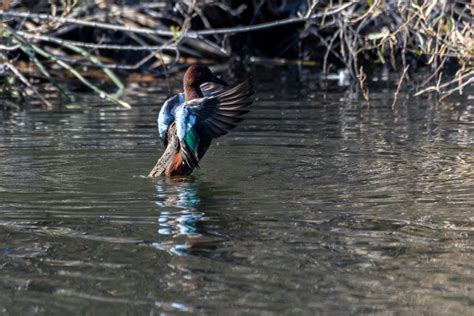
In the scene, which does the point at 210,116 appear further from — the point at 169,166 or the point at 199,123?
the point at 169,166

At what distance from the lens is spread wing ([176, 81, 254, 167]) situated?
24.5 ft

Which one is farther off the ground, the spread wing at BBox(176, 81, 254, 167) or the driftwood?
the spread wing at BBox(176, 81, 254, 167)

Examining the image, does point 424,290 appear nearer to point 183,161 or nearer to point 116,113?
point 183,161

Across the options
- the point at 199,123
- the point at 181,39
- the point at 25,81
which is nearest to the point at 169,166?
the point at 199,123

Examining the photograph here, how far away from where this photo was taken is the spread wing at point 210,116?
24.5 feet

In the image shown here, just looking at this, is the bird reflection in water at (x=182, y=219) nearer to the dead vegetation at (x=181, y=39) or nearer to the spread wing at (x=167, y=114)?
the spread wing at (x=167, y=114)

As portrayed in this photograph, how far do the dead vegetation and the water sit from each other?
59.5 inches

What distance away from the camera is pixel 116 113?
11.2m

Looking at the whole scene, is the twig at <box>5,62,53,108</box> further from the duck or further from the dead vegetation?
the duck

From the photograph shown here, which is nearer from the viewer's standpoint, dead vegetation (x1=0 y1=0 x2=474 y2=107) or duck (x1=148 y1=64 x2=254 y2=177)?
duck (x1=148 y1=64 x2=254 y2=177)

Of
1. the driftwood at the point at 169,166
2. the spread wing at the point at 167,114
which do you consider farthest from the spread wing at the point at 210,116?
the spread wing at the point at 167,114

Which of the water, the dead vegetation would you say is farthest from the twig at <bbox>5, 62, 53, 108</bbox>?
the water

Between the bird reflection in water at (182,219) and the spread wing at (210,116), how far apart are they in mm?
291

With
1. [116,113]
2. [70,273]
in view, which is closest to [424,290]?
[70,273]
